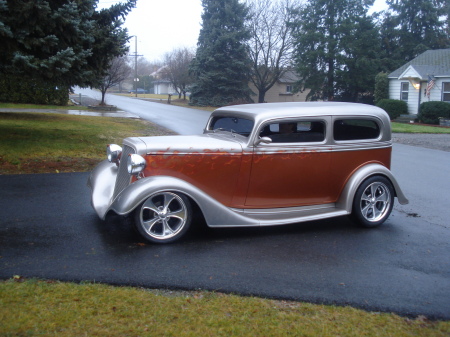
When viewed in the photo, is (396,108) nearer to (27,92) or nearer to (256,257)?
(27,92)

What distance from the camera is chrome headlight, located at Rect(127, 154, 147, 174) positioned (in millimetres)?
5355

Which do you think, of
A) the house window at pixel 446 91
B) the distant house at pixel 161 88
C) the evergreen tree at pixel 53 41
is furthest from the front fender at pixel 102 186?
the distant house at pixel 161 88

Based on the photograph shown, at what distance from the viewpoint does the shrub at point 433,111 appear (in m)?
29.2

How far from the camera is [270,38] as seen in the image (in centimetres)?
4412

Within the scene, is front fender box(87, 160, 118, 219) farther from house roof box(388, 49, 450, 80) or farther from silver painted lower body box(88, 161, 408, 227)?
house roof box(388, 49, 450, 80)

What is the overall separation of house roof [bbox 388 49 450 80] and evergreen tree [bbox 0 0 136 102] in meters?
24.3

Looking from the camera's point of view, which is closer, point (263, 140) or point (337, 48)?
point (263, 140)

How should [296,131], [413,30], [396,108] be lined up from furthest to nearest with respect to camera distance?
[413,30] < [396,108] < [296,131]

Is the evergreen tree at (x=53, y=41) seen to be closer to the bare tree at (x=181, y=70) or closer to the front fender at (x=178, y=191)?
the front fender at (x=178, y=191)

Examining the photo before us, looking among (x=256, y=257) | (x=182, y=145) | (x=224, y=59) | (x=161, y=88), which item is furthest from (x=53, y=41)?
(x=161, y=88)

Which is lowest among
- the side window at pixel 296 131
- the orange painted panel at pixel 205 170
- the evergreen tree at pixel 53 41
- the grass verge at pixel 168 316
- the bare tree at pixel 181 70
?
the grass verge at pixel 168 316

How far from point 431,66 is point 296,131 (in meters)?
30.1

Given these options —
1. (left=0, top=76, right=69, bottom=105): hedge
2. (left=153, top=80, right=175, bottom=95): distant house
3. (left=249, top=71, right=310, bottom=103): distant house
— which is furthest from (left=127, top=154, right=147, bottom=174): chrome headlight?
(left=153, top=80, right=175, bottom=95): distant house

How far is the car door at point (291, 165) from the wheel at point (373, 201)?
1.35 feet
